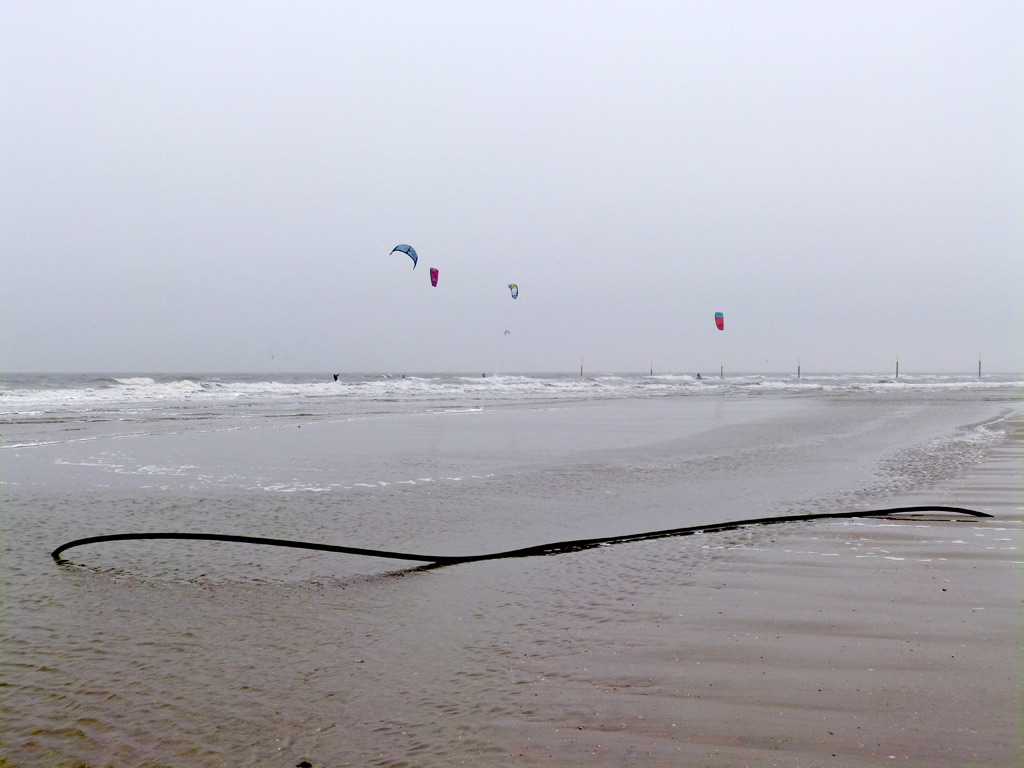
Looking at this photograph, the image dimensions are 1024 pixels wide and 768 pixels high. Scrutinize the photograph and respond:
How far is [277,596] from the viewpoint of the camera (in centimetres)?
458

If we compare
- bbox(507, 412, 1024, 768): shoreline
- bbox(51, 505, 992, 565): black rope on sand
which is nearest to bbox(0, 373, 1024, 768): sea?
bbox(51, 505, 992, 565): black rope on sand

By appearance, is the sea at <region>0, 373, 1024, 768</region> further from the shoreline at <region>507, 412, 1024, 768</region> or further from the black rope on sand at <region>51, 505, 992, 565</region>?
the shoreline at <region>507, 412, 1024, 768</region>

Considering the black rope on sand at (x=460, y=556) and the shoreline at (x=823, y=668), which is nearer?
the shoreline at (x=823, y=668)

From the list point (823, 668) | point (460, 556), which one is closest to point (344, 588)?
point (460, 556)

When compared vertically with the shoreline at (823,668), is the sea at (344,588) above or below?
below

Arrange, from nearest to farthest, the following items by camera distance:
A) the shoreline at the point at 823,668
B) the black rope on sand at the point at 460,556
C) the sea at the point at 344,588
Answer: the shoreline at the point at 823,668 < the sea at the point at 344,588 < the black rope on sand at the point at 460,556

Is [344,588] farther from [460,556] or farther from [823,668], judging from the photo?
A: [823,668]

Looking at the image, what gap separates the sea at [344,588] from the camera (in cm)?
283

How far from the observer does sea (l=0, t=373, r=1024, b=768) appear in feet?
9.29

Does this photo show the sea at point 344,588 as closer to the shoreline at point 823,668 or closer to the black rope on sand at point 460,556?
the black rope on sand at point 460,556

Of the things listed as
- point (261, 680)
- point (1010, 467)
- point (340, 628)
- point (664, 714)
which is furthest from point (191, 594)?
point (1010, 467)

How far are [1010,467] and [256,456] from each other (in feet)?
37.7

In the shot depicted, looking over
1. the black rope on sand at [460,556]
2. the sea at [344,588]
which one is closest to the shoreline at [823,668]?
the sea at [344,588]

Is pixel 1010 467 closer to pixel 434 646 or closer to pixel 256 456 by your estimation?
pixel 434 646
